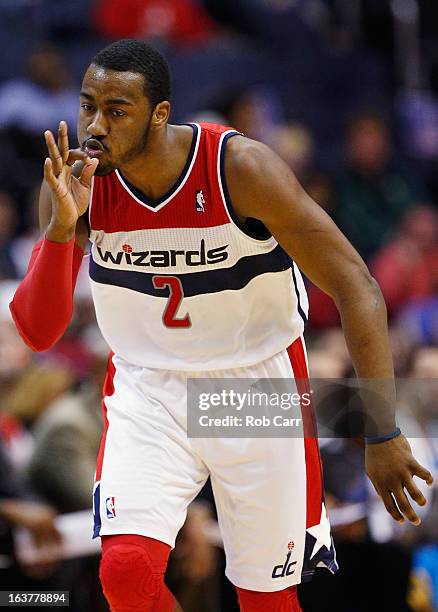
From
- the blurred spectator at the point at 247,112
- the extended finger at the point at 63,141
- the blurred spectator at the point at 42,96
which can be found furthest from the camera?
the blurred spectator at the point at 247,112

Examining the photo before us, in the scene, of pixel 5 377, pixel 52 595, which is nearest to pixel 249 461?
pixel 52 595

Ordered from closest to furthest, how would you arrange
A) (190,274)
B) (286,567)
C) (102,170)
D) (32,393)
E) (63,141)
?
(63,141), (102,170), (190,274), (286,567), (32,393)

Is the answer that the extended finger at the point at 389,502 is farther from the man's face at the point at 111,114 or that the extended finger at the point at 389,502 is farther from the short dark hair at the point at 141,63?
the short dark hair at the point at 141,63

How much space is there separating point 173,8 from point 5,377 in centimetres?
498

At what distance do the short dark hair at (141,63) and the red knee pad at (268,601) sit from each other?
183 cm

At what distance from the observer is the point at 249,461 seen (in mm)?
4281

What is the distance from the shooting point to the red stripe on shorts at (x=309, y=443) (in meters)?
4.38

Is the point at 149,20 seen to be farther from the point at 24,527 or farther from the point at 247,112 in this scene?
the point at 24,527

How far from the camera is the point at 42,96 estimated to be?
31.6ft

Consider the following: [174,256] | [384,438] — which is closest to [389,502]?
[384,438]

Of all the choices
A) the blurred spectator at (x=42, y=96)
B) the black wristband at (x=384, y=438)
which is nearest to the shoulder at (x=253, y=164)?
the black wristband at (x=384, y=438)

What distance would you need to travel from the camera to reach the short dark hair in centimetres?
398

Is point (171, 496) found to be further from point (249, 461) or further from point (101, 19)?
point (101, 19)

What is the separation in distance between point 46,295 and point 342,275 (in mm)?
1014
